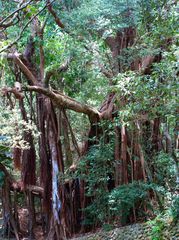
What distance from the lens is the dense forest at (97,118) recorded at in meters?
4.19

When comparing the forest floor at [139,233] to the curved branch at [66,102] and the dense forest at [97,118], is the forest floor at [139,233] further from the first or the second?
the curved branch at [66,102]

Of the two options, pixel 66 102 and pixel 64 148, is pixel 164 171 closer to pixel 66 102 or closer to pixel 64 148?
pixel 66 102

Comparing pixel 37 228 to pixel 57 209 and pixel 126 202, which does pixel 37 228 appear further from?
pixel 126 202

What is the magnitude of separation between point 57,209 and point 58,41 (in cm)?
305

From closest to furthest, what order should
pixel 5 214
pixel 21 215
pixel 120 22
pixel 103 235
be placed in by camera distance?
pixel 120 22 < pixel 103 235 < pixel 5 214 < pixel 21 215

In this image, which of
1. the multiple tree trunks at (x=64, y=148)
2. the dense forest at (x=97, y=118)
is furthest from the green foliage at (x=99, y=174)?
the multiple tree trunks at (x=64, y=148)

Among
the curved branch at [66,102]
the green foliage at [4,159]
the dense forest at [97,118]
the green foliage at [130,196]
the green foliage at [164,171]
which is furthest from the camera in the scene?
the green foliage at [4,159]

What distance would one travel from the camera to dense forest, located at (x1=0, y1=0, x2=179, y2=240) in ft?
13.8

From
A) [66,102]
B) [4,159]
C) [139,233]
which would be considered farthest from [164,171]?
[4,159]

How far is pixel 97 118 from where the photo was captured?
632cm

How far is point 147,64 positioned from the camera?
18.2ft

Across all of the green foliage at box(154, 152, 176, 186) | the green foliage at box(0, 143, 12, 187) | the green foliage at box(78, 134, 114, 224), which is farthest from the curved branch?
the green foliage at box(0, 143, 12, 187)

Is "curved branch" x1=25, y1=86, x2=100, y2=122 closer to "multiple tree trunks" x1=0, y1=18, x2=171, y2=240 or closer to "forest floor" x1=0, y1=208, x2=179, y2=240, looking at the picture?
"multiple tree trunks" x1=0, y1=18, x2=171, y2=240

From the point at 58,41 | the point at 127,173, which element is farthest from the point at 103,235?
the point at 58,41
